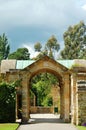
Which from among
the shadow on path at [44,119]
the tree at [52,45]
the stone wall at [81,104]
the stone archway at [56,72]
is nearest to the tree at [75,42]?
the tree at [52,45]

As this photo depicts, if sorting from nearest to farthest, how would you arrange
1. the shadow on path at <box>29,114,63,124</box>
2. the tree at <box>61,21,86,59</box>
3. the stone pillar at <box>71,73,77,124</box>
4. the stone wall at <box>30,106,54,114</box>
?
the stone pillar at <box>71,73,77,124</box>, the shadow on path at <box>29,114,63,124</box>, the stone wall at <box>30,106,54,114</box>, the tree at <box>61,21,86,59</box>

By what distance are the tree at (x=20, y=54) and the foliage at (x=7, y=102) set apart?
175 ft

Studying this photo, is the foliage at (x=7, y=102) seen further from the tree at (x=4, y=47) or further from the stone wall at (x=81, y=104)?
the tree at (x=4, y=47)

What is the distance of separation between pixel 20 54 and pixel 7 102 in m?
56.0

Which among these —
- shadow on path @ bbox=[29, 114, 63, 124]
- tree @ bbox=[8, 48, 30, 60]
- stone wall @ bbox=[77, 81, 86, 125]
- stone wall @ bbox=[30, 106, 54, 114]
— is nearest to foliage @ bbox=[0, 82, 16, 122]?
shadow on path @ bbox=[29, 114, 63, 124]

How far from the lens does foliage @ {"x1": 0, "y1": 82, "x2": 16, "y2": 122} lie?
3509 centimetres

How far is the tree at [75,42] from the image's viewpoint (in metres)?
77.1

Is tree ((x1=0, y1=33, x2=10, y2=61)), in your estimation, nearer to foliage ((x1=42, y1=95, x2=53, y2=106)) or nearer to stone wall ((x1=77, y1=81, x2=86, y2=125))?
foliage ((x1=42, y1=95, x2=53, y2=106))

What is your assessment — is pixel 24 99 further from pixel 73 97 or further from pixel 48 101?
pixel 48 101

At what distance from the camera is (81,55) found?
3039 inches

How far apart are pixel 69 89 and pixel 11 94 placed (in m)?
5.75

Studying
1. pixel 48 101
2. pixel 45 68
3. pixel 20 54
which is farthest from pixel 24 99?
pixel 20 54

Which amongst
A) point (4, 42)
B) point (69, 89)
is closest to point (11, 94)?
point (69, 89)

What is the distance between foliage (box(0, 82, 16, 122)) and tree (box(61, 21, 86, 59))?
41427 millimetres
